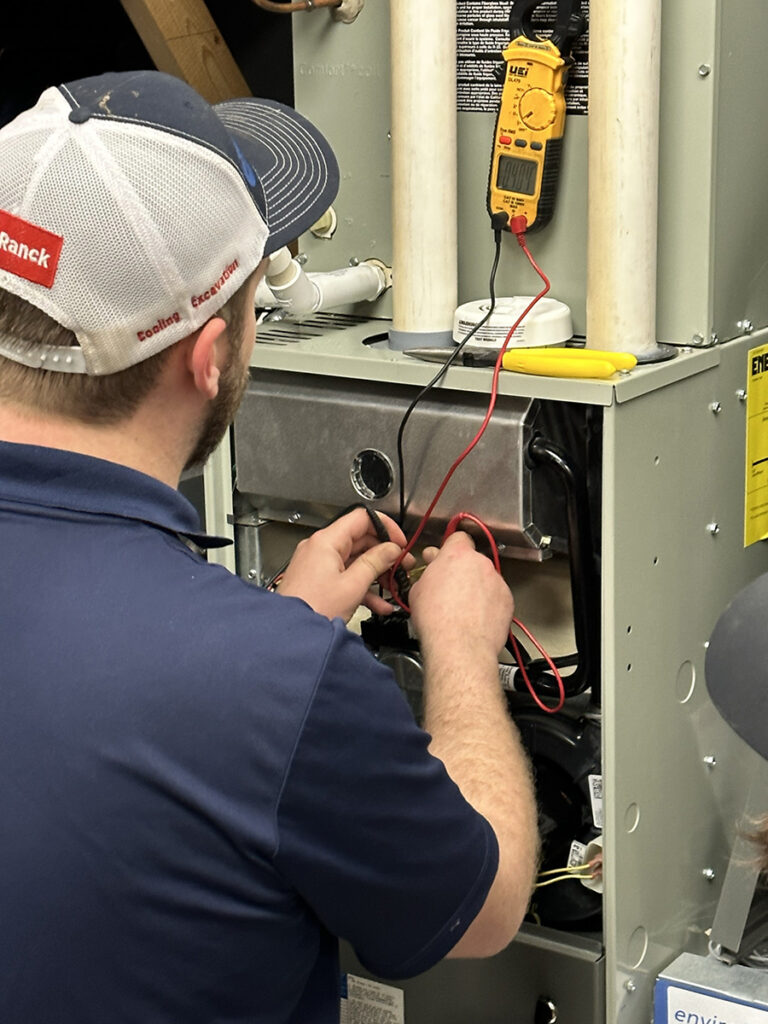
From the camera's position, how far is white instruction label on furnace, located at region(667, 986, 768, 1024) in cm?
138

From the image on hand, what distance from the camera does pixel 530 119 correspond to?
4.60 feet

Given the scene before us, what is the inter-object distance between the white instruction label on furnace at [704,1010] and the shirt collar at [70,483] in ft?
2.66

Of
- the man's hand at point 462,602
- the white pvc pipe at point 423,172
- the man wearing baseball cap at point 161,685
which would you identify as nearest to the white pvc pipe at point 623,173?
the white pvc pipe at point 423,172

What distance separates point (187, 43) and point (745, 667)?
4.21 feet

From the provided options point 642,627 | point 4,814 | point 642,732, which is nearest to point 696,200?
point 642,627

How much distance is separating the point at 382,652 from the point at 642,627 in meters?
0.29

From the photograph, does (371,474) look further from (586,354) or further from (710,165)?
(710,165)

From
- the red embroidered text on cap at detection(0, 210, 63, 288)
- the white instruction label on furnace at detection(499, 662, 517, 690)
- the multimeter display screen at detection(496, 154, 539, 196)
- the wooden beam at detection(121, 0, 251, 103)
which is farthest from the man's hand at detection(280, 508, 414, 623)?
the wooden beam at detection(121, 0, 251, 103)

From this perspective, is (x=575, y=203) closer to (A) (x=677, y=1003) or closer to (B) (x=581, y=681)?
(B) (x=581, y=681)

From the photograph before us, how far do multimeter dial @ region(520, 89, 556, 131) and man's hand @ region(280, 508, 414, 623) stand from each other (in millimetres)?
427

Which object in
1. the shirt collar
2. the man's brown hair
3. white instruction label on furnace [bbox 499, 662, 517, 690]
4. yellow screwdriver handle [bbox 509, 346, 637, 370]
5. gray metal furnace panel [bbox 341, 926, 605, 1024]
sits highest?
the man's brown hair

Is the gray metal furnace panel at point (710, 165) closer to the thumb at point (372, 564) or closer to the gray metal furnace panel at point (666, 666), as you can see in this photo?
the gray metal furnace panel at point (666, 666)

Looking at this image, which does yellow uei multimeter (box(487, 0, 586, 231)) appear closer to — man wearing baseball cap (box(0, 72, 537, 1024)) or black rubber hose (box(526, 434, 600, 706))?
black rubber hose (box(526, 434, 600, 706))

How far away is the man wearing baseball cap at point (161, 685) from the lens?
2.84 ft
